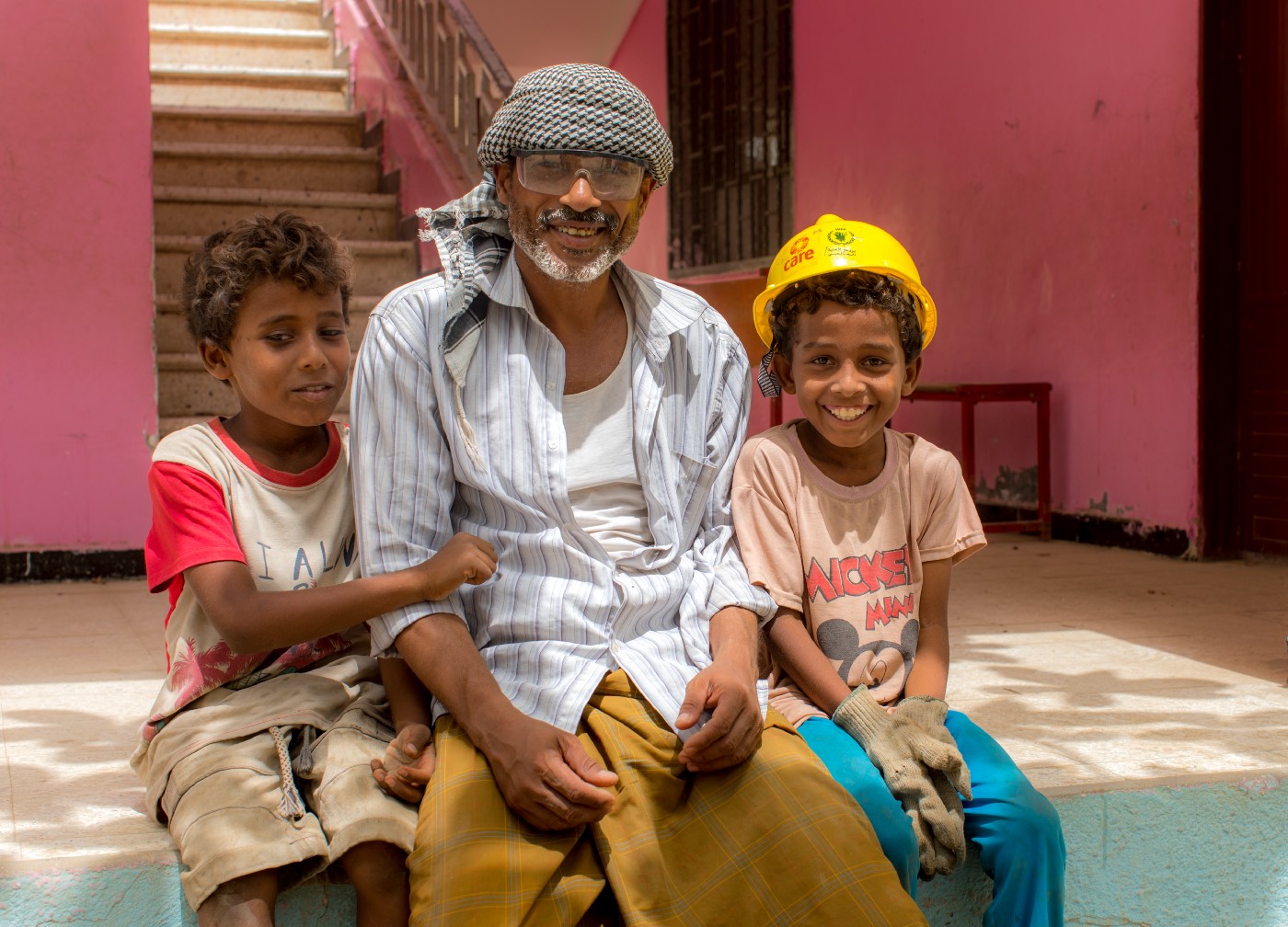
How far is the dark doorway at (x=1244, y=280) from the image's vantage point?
5688 millimetres

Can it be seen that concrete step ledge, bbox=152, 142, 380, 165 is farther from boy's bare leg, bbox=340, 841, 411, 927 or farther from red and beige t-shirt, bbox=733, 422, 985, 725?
boy's bare leg, bbox=340, 841, 411, 927

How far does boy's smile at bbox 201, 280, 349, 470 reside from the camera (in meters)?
2.30

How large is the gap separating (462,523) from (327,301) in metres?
0.48

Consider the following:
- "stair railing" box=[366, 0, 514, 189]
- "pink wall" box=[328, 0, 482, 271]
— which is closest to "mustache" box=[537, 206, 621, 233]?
"stair railing" box=[366, 0, 514, 189]

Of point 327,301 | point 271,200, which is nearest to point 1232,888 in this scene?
point 327,301

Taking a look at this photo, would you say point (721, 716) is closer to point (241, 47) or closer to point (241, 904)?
point (241, 904)

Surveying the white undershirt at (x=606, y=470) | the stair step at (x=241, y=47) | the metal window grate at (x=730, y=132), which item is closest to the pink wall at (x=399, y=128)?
the stair step at (x=241, y=47)

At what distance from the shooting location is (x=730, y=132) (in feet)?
33.8

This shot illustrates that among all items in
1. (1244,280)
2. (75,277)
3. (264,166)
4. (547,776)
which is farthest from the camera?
(264,166)

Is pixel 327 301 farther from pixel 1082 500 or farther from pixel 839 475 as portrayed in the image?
pixel 1082 500

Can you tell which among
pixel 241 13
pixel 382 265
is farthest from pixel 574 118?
pixel 241 13

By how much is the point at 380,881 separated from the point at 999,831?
1.02 meters

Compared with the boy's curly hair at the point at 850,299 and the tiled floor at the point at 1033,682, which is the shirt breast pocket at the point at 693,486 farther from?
the tiled floor at the point at 1033,682

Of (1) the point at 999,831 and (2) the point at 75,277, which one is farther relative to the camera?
(2) the point at 75,277
